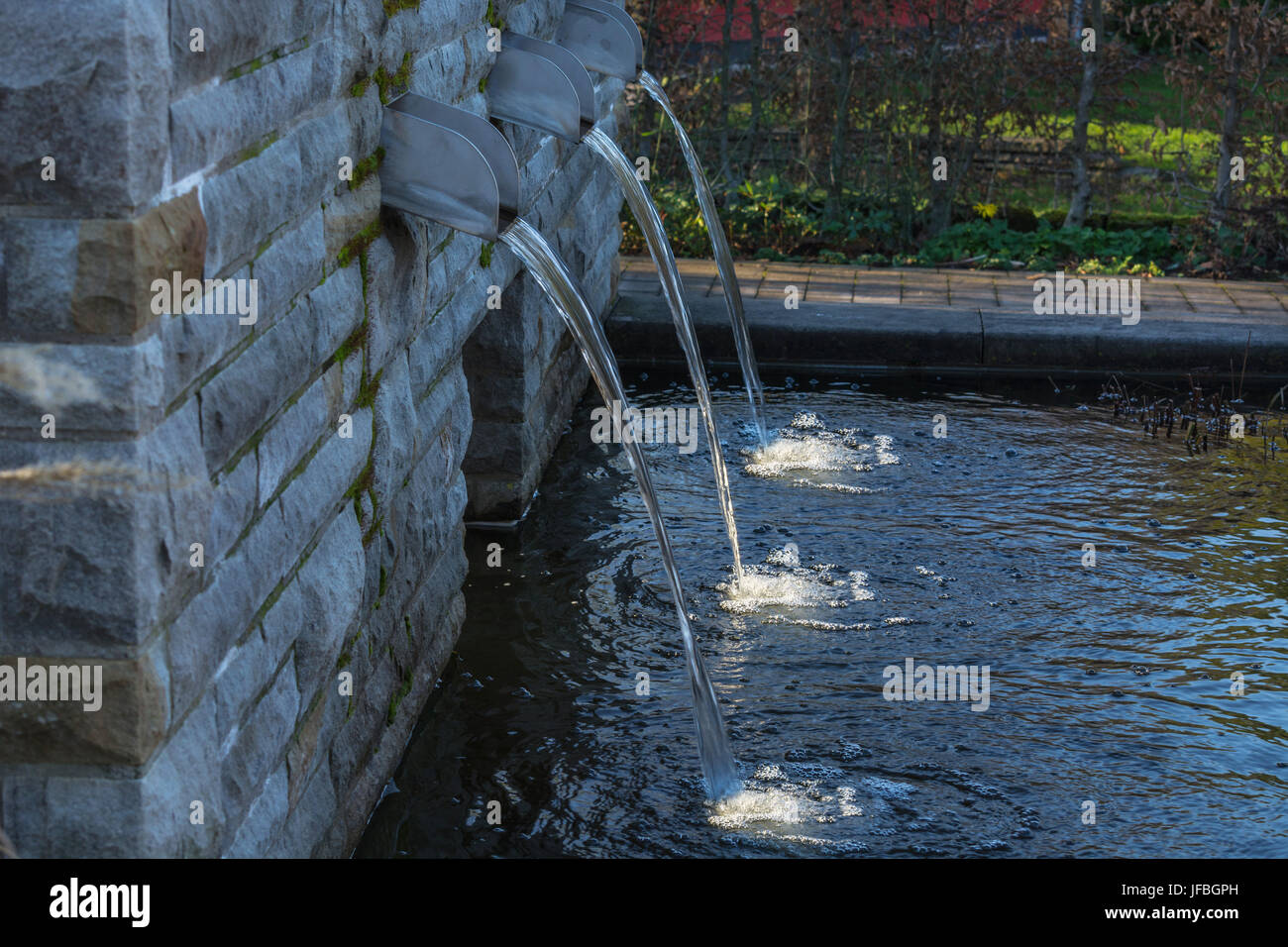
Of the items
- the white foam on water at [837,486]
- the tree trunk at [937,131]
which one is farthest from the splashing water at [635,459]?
the tree trunk at [937,131]

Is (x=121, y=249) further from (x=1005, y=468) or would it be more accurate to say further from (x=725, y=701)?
(x=1005, y=468)

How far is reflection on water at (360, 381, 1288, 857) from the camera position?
3619 mm

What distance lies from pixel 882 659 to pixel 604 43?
308 cm

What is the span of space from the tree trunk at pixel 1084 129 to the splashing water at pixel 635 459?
5.87 metres

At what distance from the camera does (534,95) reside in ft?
15.8

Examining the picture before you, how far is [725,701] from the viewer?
4.20 m

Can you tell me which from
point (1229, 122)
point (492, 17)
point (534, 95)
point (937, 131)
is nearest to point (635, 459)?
point (534, 95)

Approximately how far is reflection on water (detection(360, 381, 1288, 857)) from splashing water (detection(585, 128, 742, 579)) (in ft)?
0.44

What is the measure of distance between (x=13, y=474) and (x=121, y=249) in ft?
1.22

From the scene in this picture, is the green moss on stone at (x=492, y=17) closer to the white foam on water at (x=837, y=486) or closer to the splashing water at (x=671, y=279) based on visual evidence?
the splashing water at (x=671, y=279)

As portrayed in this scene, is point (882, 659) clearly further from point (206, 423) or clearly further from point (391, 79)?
point (206, 423)

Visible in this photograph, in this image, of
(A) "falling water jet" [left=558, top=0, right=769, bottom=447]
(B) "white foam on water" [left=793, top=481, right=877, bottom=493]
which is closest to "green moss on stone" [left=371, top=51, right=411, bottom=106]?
A: (A) "falling water jet" [left=558, top=0, right=769, bottom=447]

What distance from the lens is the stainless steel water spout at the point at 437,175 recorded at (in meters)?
3.46
